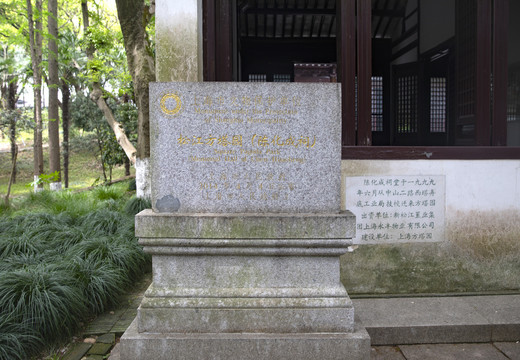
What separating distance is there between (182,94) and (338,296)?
1.89m

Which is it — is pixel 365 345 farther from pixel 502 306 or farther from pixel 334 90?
pixel 502 306

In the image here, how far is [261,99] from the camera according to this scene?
308 cm

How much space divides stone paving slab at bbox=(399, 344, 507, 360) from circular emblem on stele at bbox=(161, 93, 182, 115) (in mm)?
2835

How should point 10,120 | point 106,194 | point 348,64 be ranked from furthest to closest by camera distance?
point 10,120
point 106,194
point 348,64

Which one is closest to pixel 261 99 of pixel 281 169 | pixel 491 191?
pixel 281 169

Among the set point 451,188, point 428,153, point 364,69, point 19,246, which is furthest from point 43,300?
point 451,188

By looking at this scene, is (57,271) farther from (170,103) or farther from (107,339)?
(170,103)

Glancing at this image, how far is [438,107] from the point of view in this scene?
8.67 meters

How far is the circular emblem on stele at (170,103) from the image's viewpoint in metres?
3.04

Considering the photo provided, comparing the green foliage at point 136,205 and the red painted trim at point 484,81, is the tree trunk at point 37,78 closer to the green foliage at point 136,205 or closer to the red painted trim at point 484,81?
the green foliage at point 136,205

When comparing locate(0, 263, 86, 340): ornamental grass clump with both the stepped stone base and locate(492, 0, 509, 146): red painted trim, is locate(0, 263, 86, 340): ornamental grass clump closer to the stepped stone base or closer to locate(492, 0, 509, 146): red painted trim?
the stepped stone base

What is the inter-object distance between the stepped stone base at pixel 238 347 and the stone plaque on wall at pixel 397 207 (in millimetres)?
1874

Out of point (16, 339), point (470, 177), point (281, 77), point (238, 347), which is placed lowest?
point (16, 339)

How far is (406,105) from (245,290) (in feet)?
23.3
